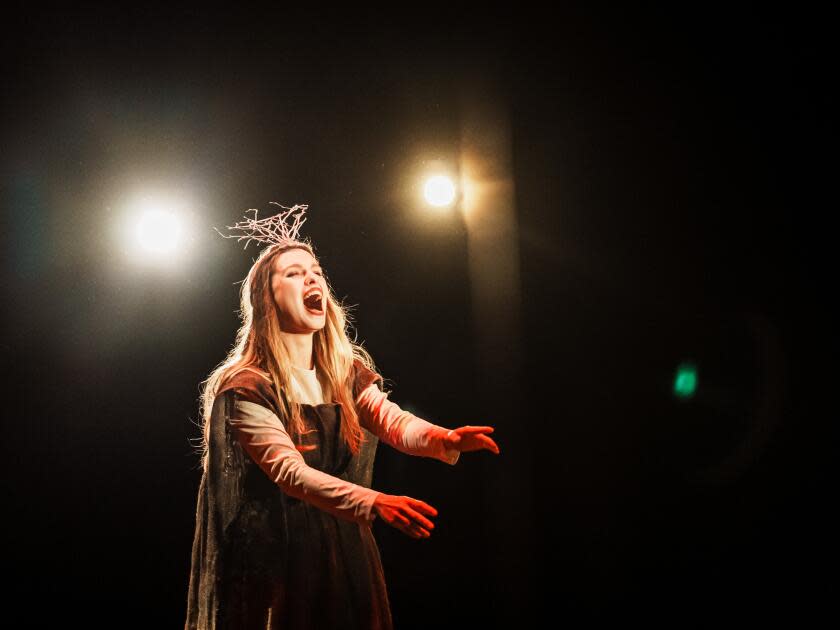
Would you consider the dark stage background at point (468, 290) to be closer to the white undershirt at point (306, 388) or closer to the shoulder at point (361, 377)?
the shoulder at point (361, 377)

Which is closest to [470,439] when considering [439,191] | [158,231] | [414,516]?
[414,516]

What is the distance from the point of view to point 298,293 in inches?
67.9

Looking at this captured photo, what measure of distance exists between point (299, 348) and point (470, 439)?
1.42 ft

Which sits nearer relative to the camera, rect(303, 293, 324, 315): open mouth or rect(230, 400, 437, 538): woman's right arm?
rect(230, 400, 437, 538): woman's right arm

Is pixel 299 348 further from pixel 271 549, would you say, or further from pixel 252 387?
pixel 271 549

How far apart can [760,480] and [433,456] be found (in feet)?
2.96

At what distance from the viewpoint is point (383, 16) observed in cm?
208

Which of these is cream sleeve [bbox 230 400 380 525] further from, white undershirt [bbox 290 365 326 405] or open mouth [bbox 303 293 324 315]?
open mouth [bbox 303 293 324 315]

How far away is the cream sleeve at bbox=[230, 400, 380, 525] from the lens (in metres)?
1.46

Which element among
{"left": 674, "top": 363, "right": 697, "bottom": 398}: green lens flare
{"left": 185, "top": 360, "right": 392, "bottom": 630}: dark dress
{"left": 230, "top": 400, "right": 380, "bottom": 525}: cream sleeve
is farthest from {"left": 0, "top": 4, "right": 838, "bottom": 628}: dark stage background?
{"left": 230, "top": 400, "right": 380, "bottom": 525}: cream sleeve

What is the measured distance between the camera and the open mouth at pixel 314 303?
1.72 m

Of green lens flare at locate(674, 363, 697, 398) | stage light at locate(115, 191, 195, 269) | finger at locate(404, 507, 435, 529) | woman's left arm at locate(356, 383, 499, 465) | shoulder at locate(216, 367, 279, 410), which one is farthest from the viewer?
green lens flare at locate(674, 363, 697, 398)

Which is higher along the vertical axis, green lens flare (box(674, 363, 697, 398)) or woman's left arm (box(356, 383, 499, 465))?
green lens flare (box(674, 363, 697, 398))

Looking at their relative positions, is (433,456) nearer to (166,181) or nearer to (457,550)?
(457,550)
